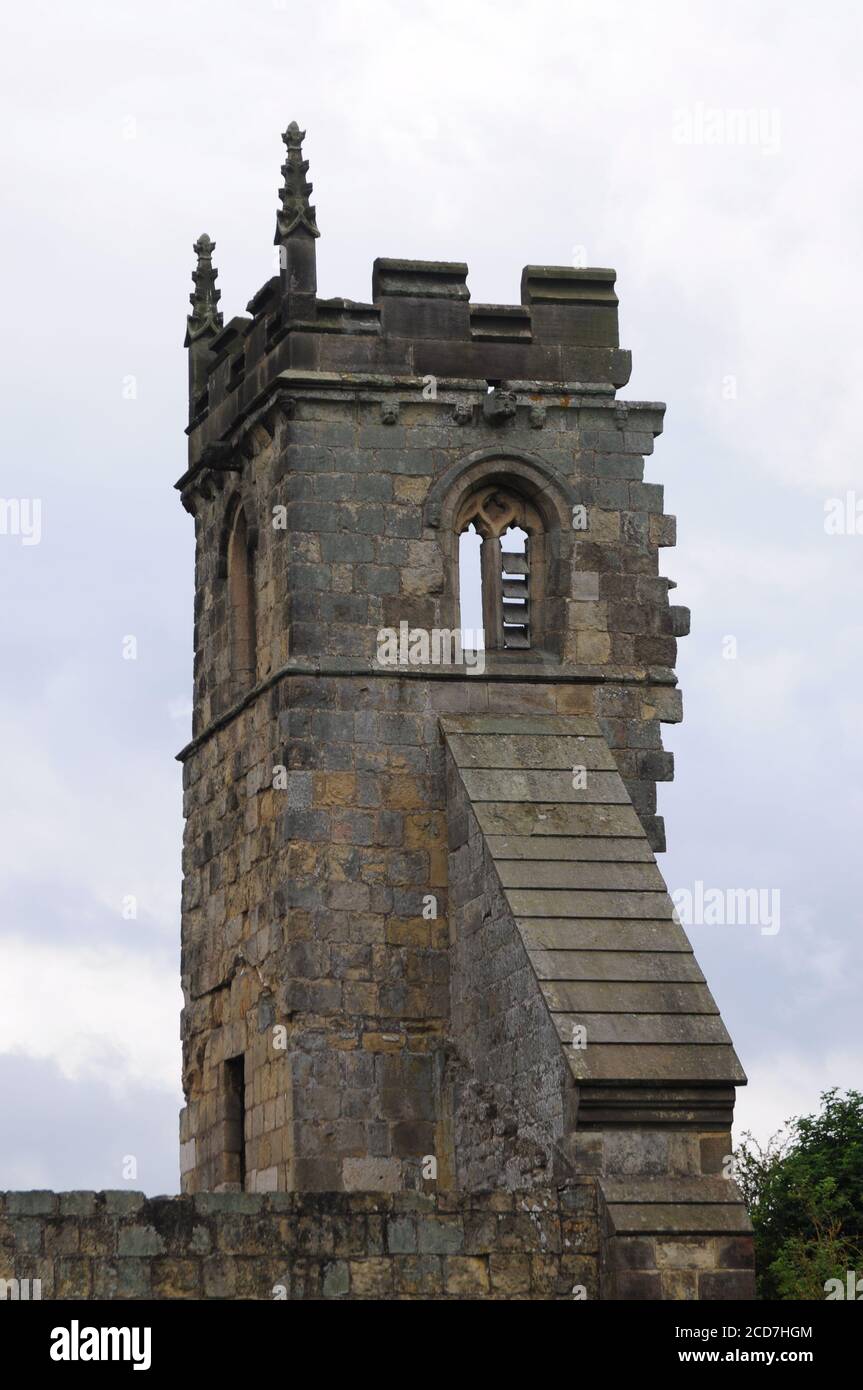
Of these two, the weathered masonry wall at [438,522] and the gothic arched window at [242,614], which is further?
the gothic arched window at [242,614]

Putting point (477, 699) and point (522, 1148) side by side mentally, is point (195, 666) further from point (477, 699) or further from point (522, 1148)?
point (522, 1148)

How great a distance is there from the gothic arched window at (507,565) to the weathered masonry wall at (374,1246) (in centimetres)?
525

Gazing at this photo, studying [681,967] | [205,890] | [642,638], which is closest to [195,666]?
[205,890]

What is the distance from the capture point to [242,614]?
2391 cm

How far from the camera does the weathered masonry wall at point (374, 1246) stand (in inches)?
717

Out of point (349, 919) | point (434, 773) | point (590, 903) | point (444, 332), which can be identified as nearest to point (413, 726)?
point (434, 773)

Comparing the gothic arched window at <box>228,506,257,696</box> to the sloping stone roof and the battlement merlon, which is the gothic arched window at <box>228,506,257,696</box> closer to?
the battlement merlon

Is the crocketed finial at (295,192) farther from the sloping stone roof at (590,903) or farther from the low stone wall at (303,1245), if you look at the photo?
the low stone wall at (303,1245)

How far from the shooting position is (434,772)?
73.3ft

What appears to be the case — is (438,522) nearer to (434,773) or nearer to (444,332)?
(444,332)

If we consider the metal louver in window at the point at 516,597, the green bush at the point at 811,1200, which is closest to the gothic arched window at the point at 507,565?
the metal louver in window at the point at 516,597

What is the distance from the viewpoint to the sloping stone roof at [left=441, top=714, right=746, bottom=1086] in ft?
64.1

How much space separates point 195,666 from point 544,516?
341 centimetres

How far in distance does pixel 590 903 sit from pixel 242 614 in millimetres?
4487
